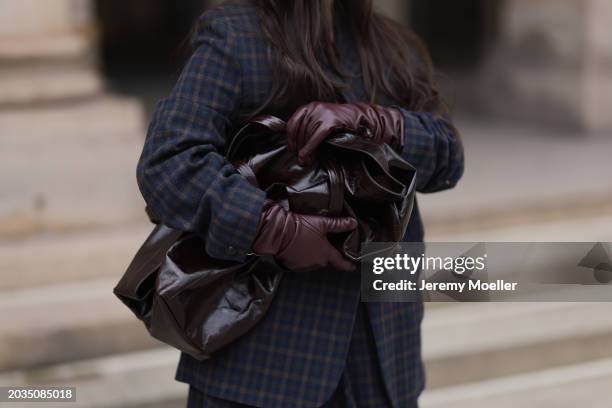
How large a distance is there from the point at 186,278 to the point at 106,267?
86.7 inches

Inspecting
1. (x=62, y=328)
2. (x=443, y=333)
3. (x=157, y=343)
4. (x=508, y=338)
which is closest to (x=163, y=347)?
(x=157, y=343)

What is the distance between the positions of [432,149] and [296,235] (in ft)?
1.34

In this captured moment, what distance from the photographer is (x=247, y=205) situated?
1.58 meters

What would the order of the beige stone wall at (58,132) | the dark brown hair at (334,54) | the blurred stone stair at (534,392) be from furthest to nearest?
1. the beige stone wall at (58,132)
2. the blurred stone stair at (534,392)
3. the dark brown hair at (334,54)

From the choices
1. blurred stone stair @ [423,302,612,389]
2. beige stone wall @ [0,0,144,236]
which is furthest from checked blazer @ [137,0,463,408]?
beige stone wall @ [0,0,144,236]

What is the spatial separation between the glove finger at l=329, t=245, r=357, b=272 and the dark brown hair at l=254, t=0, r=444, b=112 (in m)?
0.33

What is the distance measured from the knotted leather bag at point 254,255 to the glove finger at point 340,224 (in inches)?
0.7

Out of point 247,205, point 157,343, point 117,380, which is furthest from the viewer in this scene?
point 157,343

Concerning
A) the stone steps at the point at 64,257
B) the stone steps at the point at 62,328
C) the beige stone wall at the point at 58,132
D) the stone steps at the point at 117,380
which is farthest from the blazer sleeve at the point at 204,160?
the beige stone wall at the point at 58,132

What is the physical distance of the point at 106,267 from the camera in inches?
149

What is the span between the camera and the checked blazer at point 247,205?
63.4 inches

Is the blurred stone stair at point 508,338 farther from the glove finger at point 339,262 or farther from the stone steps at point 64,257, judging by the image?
the glove finger at point 339,262

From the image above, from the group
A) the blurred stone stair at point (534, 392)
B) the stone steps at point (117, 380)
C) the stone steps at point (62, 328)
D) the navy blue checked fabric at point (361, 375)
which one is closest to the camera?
the navy blue checked fabric at point (361, 375)

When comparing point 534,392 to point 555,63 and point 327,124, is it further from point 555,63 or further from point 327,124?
point 555,63
